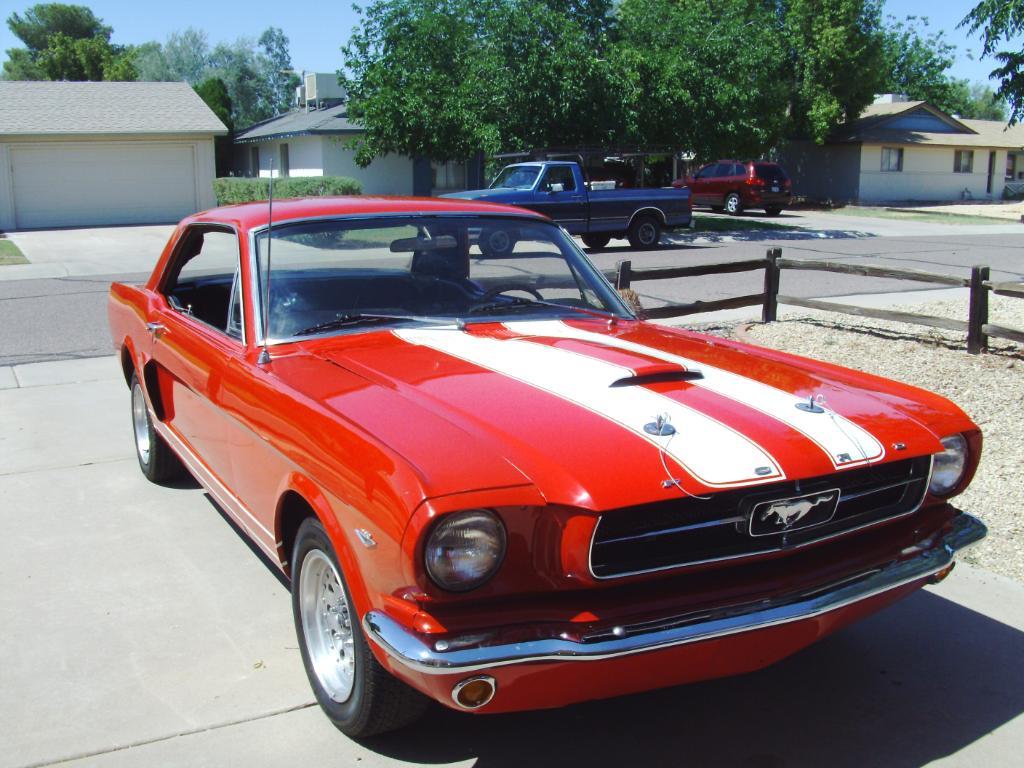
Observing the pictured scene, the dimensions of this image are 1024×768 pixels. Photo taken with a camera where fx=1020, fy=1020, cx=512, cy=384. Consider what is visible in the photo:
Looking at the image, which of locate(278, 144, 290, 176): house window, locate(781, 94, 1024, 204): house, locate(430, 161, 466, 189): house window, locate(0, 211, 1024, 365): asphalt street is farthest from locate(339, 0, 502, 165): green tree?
locate(781, 94, 1024, 204): house

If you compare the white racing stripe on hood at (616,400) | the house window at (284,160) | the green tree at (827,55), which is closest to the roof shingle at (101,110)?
the house window at (284,160)

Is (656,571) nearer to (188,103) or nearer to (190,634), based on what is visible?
(190,634)

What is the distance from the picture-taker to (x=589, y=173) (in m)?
21.7

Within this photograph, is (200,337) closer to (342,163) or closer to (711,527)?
(711,527)

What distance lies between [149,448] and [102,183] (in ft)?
90.1

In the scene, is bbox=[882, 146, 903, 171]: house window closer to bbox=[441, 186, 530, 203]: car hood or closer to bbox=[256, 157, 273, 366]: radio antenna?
bbox=[441, 186, 530, 203]: car hood

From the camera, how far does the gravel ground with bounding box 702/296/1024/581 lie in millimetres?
5203

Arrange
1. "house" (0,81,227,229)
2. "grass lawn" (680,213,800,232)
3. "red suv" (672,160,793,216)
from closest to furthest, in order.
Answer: "grass lawn" (680,213,800,232) < "house" (0,81,227,229) < "red suv" (672,160,793,216)

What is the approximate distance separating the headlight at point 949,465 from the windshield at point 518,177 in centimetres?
1676

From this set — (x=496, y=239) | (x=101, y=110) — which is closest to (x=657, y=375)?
(x=496, y=239)

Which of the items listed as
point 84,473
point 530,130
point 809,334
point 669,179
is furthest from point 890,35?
point 84,473

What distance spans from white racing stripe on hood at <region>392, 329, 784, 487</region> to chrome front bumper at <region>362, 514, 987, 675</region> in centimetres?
37

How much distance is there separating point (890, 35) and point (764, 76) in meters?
A: 28.1

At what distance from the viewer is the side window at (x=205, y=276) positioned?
4754 millimetres
